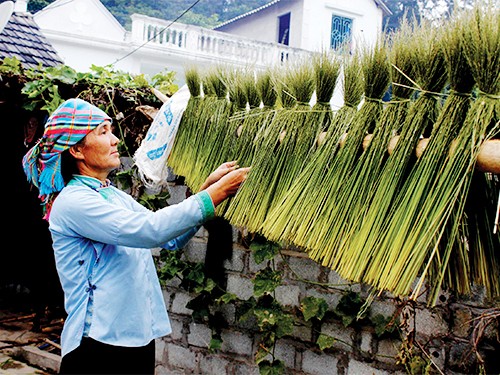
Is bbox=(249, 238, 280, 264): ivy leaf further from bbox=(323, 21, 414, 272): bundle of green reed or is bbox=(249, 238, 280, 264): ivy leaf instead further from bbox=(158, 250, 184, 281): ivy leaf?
bbox=(323, 21, 414, 272): bundle of green reed

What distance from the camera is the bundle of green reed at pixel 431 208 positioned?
1.25 meters

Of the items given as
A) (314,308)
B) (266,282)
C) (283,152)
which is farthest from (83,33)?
(283,152)

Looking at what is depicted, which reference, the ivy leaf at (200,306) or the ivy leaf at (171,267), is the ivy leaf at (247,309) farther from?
the ivy leaf at (171,267)

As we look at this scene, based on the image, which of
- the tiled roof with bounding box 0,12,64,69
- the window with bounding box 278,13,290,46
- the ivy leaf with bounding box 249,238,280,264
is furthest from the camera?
the window with bounding box 278,13,290,46

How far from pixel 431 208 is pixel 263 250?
1.63 metres

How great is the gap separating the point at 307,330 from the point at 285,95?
152cm

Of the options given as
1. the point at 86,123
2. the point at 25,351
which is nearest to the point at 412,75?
the point at 86,123

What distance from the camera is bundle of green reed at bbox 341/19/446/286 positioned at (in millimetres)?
1363

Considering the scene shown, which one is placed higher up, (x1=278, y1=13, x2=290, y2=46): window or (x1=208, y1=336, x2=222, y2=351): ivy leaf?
(x1=278, y1=13, x2=290, y2=46): window

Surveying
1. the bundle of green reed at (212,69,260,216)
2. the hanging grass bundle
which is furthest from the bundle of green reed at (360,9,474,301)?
the bundle of green reed at (212,69,260,216)

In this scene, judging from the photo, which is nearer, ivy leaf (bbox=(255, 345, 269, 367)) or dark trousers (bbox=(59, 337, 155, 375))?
dark trousers (bbox=(59, 337, 155, 375))

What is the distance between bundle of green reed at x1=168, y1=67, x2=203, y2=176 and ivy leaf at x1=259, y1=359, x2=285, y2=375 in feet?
4.03

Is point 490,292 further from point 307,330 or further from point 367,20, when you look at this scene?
point 367,20

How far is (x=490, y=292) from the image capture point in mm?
1438
